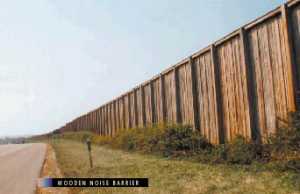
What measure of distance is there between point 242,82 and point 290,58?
2.28m

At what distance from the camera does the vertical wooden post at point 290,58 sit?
8.88 meters

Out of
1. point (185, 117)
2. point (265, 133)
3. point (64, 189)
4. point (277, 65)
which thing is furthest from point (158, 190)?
point (185, 117)

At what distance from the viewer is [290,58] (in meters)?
9.03

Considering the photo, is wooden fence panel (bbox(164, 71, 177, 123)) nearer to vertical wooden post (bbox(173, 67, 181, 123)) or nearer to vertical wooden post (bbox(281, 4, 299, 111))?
vertical wooden post (bbox(173, 67, 181, 123))

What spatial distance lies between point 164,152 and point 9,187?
19.9 ft

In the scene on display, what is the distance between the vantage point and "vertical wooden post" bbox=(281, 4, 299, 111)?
29.1 feet

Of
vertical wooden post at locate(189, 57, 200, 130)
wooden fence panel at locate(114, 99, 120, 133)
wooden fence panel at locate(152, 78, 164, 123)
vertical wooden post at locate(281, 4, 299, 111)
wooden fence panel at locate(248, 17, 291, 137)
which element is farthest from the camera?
wooden fence panel at locate(114, 99, 120, 133)

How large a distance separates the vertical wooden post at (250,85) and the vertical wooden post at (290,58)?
1.66 m

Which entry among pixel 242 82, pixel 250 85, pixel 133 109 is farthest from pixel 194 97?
pixel 133 109

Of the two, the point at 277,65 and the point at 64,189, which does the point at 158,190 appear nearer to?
the point at 64,189

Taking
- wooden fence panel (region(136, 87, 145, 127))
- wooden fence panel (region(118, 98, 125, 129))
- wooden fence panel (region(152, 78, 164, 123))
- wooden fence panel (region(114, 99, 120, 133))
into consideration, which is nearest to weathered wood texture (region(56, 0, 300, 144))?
wooden fence panel (region(152, 78, 164, 123))

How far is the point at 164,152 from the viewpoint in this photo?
14.7 metres

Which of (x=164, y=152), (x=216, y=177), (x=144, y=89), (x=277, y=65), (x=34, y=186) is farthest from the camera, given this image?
(x=144, y=89)

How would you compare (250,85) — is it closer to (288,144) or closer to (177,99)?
(288,144)
